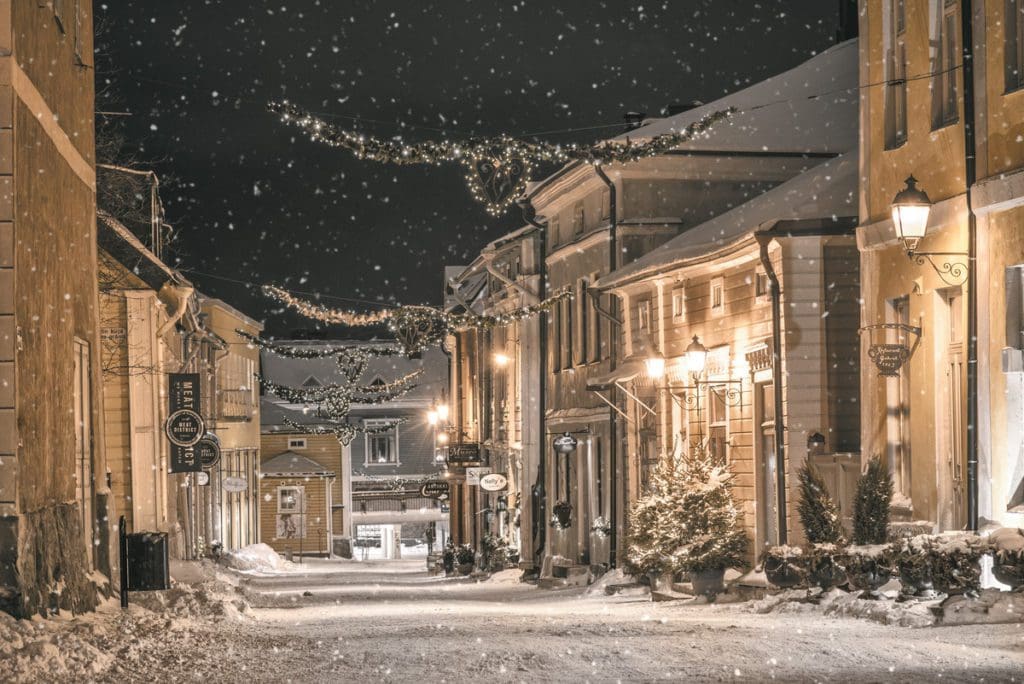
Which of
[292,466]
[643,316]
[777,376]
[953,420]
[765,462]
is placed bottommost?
[292,466]

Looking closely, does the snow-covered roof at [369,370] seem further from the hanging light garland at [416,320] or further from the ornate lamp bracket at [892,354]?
the ornate lamp bracket at [892,354]

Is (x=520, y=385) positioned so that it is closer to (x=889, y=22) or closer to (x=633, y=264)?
(x=633, y=264)

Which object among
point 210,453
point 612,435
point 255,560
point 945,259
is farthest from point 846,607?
point 255,560

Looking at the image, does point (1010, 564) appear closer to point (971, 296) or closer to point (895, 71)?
point (971, 296)

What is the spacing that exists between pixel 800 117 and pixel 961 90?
550 inches

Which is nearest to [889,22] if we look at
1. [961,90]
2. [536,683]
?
[961,90]

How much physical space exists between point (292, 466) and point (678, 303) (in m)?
42.3

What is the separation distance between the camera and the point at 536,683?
977 centimetres

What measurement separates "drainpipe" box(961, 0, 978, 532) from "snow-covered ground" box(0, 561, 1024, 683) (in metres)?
2.02

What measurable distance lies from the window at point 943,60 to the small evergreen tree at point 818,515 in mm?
4050

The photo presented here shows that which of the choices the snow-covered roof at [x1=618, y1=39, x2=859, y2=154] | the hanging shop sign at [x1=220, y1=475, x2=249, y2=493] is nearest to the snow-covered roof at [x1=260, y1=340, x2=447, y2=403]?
the hanging shop sign at [x1=220, y1=475, x2=249, y2=493]

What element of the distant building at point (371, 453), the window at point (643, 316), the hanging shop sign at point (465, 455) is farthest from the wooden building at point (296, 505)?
the window at point (643, 316)

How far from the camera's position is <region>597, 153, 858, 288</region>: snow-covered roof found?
816 inches

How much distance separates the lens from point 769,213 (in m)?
22.2
